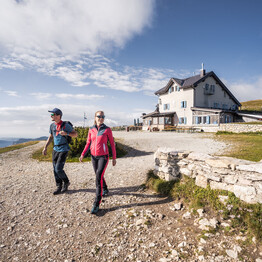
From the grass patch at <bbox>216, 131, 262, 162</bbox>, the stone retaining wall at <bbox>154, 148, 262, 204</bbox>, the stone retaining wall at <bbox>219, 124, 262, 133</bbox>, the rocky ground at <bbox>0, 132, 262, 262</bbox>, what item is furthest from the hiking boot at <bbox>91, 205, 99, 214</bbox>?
the stone retaining wall at <bbox>219, 124, 262, 133</bbox>

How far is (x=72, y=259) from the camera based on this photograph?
122 inches

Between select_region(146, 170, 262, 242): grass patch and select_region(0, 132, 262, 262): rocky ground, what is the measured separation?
0.19m

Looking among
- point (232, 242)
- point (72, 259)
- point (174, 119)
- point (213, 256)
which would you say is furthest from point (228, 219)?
point (174, 119)

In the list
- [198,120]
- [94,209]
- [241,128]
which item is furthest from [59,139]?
[198,120]

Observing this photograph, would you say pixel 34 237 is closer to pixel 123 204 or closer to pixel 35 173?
pixel 123 204

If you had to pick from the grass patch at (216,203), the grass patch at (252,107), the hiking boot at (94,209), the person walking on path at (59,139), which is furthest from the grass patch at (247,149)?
the grass patch at (252,107)

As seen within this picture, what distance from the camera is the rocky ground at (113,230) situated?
10.3ft

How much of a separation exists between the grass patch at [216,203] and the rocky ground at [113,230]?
188 mm

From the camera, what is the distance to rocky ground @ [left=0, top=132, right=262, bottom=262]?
3.14 m

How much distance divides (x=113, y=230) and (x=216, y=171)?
2.88 m

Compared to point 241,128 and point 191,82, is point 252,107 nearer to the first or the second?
point 191,82

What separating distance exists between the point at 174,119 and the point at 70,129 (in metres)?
34.7

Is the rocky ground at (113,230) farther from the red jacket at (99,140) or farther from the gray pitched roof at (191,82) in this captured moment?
the gray pitched roof at (191,82)

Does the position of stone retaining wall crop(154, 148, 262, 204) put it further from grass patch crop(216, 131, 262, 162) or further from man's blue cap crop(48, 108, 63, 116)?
man's blue cap crop(48, 108, 63, 116)
